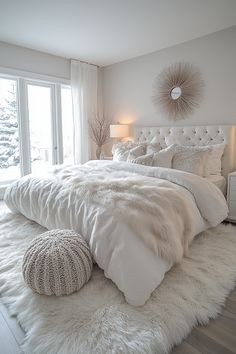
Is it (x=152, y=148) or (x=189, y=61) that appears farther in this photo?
(x=189, y=61)

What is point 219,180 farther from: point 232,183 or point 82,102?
point 82,102

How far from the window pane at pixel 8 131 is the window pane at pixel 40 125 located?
272 millimetres

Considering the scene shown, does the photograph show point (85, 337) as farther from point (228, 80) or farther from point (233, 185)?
point (228, 80)

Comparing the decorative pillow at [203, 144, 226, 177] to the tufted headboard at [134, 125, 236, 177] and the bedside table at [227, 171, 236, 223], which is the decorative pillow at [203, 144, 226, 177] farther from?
the bedside table at [227, 171, 236, 223]

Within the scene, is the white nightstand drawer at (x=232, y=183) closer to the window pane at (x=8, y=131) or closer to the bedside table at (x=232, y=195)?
the bedside table at (x=232, y=195)

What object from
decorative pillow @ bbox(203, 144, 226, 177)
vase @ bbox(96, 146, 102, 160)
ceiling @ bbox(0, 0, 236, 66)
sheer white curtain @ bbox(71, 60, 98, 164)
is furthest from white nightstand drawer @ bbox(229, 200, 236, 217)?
sheer white curtain @ bbox(71, 60, 98, 164)

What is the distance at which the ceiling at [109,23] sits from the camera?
2.77 meters

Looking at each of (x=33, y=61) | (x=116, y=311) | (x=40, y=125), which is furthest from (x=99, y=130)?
(x=116, y=311)

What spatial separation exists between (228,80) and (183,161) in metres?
1.44

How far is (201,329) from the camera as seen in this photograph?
1484mm

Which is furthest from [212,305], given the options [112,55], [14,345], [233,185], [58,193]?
[112,55]

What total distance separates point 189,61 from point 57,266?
361cm

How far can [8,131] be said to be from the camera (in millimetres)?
4254

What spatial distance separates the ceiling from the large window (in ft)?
2.37
